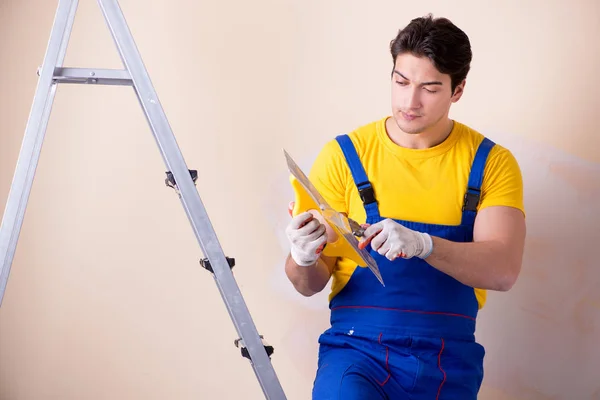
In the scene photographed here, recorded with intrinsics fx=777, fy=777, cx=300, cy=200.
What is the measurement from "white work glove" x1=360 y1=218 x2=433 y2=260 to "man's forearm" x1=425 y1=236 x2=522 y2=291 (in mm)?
82

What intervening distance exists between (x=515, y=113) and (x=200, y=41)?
3.50 feet

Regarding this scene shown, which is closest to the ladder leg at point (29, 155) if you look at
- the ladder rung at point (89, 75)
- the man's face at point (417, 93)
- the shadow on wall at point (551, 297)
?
the ladder rung at point (89, 75)

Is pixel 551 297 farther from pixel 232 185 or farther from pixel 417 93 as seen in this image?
pixel 232 185

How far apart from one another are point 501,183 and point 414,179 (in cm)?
22

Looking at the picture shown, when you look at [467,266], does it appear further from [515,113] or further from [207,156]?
[207,156]

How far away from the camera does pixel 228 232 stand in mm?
2676

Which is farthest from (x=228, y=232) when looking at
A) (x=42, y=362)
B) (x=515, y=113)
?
(x=515, y=113)

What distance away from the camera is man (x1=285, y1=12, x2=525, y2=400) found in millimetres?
1825

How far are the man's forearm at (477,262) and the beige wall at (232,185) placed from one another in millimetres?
608

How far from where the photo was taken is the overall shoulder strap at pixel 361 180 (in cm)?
193

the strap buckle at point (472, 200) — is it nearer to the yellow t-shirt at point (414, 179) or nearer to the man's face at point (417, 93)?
the yellow t-shirt at point (414, 179)

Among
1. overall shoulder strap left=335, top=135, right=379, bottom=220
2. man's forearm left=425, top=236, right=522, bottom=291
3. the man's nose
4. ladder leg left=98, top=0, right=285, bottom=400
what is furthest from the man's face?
→ ladder leg left=98, top=0, right=285, bottom=400

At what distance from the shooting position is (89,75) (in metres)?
1.71

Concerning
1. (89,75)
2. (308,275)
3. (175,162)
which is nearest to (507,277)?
(308,275)
